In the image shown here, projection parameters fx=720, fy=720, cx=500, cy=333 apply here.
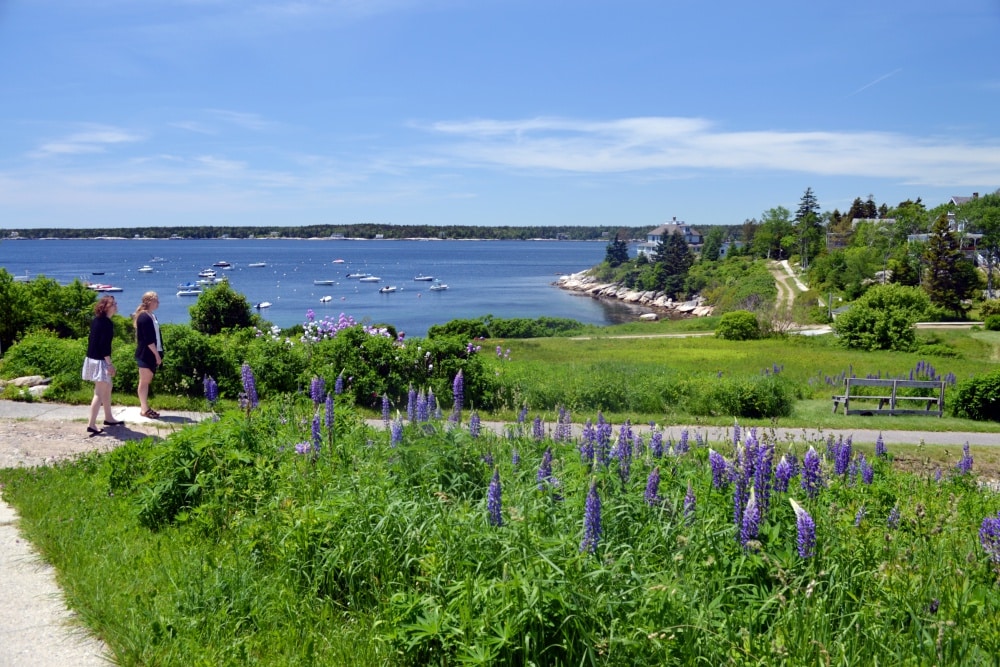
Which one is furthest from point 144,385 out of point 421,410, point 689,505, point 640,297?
point 640,297

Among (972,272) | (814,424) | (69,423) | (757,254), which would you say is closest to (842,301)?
(972,272)

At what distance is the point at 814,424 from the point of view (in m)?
13.5

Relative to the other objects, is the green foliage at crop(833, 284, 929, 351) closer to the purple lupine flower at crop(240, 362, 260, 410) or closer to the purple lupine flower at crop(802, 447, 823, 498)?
the purple lupine flower at crop(802, 447, 823, 498)

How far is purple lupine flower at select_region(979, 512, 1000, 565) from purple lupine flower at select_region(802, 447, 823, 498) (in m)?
1.00

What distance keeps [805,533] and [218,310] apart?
94.8 feet

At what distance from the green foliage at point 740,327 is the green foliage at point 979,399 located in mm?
25136

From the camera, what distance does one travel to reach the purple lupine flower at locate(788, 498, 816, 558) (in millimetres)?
3812

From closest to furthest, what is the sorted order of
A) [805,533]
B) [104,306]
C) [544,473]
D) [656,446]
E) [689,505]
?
[805,533]
[689,505]
[544,473]
[656,446]
[104,306]

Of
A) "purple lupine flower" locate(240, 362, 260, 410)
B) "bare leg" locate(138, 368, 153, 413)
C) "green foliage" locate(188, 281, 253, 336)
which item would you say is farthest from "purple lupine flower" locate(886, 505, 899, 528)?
"green foliage" locate(188, 281, 253, 336)

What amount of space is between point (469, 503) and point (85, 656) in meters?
2.48

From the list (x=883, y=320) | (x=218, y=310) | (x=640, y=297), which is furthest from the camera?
(x=640, y=297)

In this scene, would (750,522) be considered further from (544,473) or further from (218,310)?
(218,310)

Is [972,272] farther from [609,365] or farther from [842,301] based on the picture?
[609,365]

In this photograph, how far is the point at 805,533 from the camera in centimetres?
385
